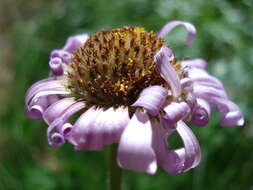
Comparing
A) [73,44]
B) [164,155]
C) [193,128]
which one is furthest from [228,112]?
[193,128]

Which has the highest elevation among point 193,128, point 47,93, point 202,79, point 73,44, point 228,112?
point 73,44

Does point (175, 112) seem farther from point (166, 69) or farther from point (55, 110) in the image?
point (55, 110)

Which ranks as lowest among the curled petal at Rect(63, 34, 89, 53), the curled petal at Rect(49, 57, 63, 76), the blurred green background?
the blurred green background

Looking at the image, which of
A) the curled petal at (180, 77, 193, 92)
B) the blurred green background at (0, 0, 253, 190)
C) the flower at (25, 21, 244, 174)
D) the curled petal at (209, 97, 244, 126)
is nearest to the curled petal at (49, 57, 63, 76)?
the flower at (25, 21, 244, 174)

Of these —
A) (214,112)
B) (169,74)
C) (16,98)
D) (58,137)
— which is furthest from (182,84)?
(16,98)

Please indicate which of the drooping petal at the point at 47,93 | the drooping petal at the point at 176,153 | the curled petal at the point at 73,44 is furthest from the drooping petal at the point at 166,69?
the curled petal at the point at 73,44

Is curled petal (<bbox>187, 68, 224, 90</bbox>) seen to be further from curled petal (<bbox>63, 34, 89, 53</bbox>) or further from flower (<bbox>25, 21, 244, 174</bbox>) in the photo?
curled petal (<bbox>63, 34, 89, 53</bbox>)
